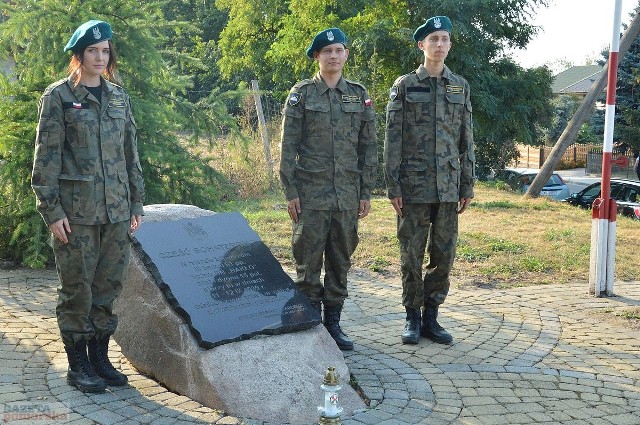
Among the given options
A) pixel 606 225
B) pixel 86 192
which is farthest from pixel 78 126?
pixel 606 225

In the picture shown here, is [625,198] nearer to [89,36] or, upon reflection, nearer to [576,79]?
[89,36]

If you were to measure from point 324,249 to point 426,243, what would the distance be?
0.78 m

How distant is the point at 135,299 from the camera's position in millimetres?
5180

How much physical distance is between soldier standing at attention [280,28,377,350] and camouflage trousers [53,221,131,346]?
1286 millimetres

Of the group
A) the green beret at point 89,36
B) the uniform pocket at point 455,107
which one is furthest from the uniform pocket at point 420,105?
the green beret at point 89,36

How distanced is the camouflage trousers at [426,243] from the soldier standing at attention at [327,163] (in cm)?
39

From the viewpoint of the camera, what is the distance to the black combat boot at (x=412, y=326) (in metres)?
5.88

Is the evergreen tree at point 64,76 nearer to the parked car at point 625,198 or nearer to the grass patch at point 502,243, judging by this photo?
the grass patch at point 502,243

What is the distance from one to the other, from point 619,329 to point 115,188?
13.5ft

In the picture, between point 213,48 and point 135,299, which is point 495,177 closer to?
point 213,48

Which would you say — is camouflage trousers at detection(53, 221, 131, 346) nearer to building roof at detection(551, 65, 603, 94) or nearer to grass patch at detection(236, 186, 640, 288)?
grass patch at detection(236, 186, 640, 288)

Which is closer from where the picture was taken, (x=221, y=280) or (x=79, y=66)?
(x=79, y=66)

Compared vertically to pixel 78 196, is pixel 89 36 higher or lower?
higher

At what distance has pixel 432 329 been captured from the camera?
5.98 metres
